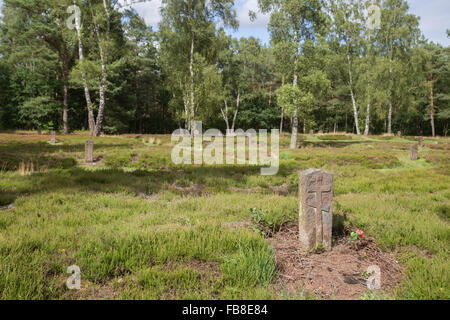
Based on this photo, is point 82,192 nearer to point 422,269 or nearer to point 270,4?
point 422,269

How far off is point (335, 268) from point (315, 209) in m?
0.88

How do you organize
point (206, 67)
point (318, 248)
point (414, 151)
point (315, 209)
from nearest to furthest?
1. point (318, 248)
2. point (315, 209)
3. point (414, 151)
4. point (206, 67)

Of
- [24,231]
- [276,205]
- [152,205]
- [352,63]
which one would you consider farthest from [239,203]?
[352,63]

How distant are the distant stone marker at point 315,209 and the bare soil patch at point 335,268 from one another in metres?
0.21

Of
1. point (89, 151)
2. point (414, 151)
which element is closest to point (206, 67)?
point (89, 151)

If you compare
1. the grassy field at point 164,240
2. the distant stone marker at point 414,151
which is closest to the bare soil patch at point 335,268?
the grassy field at point 164,240

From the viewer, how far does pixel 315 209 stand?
13.0 feet

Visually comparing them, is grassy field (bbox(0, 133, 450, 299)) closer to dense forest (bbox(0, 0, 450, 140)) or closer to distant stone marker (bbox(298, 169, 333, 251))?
distant stone marker (bbox(298, 169, 333, 251))

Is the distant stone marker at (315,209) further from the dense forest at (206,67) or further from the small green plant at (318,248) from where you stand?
the dense forest at (206,67)

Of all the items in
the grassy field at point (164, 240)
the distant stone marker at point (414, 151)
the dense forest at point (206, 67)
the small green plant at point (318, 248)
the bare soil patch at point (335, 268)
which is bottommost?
the bare soil patch at point (335, 268)

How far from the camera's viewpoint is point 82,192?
21.4ft

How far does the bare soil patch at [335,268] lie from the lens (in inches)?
116

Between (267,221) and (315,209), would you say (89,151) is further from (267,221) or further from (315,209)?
(315,209)
